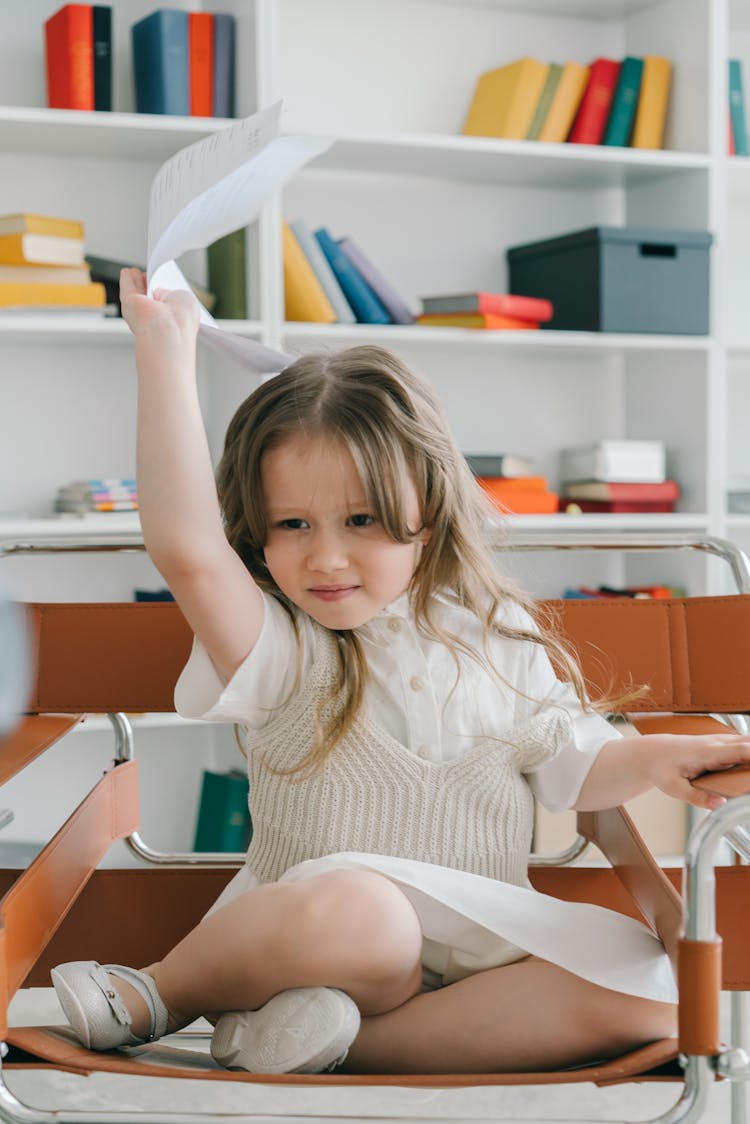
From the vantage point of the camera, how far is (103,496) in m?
2.48

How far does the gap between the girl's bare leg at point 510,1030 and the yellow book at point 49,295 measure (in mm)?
1717

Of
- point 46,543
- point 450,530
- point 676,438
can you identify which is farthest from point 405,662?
point 676,438

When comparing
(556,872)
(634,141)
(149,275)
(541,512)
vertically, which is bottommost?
(556,872)

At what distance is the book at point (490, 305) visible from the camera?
102 inches

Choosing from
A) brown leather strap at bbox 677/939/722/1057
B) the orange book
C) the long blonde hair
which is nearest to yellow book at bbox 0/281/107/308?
the orange book

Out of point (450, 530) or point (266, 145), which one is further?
point (450, 530)

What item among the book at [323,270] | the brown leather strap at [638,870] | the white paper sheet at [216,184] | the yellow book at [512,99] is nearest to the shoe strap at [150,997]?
the brown leather strap at [638,870]

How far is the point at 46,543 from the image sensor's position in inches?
56.7

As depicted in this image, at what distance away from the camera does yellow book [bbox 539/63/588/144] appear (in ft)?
8.82

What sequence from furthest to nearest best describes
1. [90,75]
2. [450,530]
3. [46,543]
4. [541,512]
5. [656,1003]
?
[541,512], [90,75], [46,543], [450,530], [656,1003]

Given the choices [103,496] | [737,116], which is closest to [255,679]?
[103,496]

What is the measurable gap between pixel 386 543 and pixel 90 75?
172 centimetres

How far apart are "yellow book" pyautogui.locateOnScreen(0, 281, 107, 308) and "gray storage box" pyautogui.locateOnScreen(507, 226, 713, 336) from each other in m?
0.96

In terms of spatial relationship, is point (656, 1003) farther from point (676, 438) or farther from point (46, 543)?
point (676, 438)
